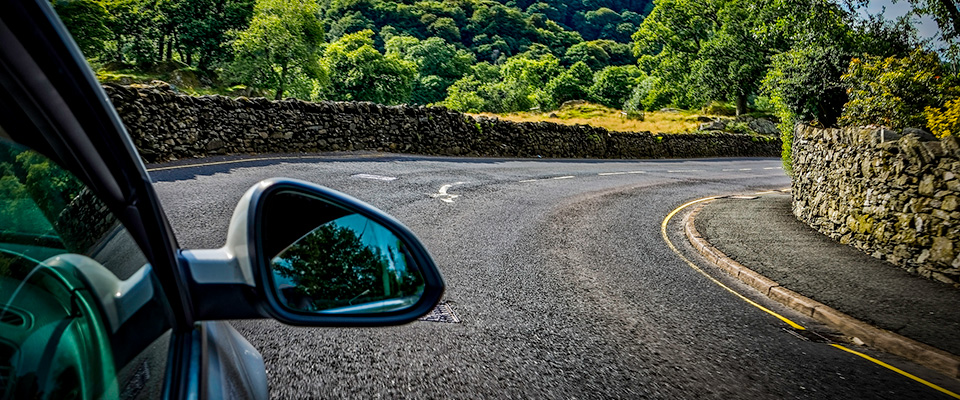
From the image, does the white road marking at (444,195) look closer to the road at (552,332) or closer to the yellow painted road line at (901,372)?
the road at (552,332)

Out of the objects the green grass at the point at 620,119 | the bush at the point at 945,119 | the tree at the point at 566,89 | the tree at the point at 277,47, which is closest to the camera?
the bush at the point at 945,119

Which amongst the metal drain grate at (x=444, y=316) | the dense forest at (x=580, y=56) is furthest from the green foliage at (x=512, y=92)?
the metal drain grate at (x=444, y=316)

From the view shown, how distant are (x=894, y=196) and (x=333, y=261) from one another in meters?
8.51

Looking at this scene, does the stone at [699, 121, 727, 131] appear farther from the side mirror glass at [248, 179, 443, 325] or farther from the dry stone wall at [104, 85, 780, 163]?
the side mirror glass at [248, 179, 443, 325]

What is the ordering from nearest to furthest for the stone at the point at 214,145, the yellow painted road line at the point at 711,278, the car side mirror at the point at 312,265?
1. the car side mirror at the point at 312,265
2. the yellow painted road line at the point at 711,278
3. the stone at the point at 214,145

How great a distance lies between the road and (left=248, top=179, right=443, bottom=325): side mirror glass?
1.70m

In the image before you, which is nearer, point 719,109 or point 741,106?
point 741,106

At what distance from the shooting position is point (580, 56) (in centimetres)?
10744

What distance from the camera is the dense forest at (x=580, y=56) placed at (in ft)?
35.5

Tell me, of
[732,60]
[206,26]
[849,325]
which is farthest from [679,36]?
[849,325]

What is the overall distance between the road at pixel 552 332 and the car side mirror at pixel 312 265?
1.71 m

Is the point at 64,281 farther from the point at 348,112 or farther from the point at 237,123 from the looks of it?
the point at 348,112

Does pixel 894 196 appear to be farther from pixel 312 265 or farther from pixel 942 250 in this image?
pixel 312 265

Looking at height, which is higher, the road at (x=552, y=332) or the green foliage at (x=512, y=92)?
the road at (x=552, y=332)
